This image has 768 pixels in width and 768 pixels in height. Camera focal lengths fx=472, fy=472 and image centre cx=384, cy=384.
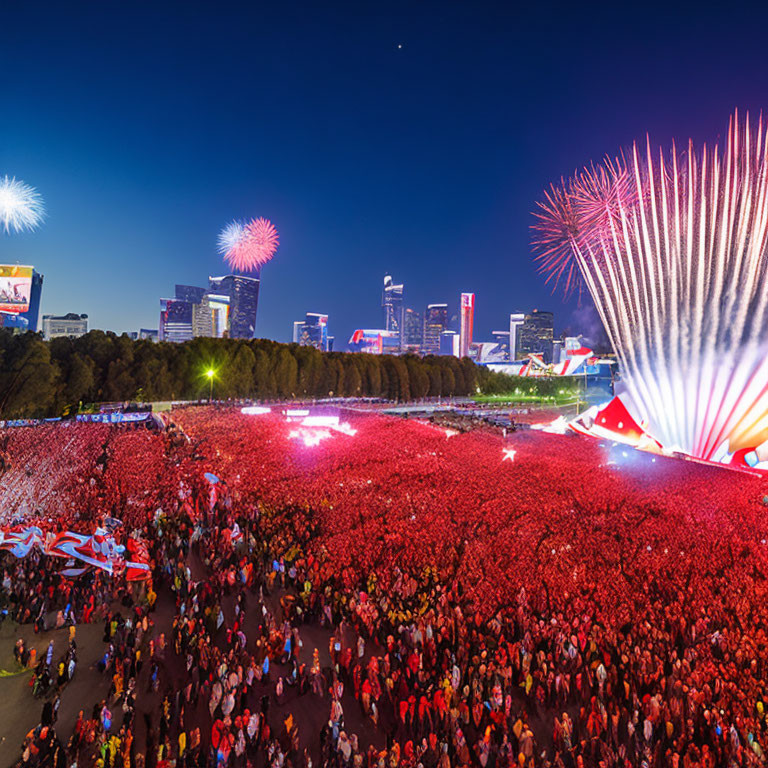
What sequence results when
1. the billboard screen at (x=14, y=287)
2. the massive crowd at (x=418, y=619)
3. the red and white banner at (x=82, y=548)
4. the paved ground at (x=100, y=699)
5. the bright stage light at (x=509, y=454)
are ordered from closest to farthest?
the massive crowd at (x=418, y=619)
the paved ground at (x=100, y=699)
the red and white banner at (x=82, y=548)
the bright stage light at (x=509, y=454)
the billboard screen at (x=14, y=287)

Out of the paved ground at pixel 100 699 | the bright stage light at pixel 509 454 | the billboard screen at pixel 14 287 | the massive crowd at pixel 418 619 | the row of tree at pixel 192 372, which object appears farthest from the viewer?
the billboard screen at pixel 14 287

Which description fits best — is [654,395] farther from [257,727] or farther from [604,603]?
[257,727]

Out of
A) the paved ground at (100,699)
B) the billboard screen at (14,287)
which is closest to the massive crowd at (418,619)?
the paved ground at (100,699)

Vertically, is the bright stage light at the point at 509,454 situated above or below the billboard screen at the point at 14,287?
below

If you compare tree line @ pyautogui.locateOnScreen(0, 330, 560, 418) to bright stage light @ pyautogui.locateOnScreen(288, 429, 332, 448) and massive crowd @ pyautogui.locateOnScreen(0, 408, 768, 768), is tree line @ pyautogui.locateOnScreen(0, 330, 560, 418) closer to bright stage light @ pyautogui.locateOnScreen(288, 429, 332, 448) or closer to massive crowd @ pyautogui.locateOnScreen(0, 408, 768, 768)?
bright stage light @ pyautogui.locateOnScreen(288, 429, 332, 448)

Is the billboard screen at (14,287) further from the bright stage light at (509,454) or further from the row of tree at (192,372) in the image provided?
the bright stage light at (509,454)

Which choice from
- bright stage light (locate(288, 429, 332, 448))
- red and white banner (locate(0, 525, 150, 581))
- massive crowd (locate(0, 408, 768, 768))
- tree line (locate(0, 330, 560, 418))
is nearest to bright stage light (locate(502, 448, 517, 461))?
massive crowd (locate(0, 408, 768, 768))

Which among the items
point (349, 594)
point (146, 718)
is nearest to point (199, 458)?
point (349, 594)
